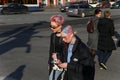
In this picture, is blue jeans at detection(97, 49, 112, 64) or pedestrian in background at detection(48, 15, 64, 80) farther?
blue jeans at detection(97, 49, 112, 64)

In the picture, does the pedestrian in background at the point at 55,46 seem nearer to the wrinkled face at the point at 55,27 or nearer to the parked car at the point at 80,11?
the wrinkled face at the point at 55,27

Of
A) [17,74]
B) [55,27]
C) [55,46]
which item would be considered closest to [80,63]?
[55,27]

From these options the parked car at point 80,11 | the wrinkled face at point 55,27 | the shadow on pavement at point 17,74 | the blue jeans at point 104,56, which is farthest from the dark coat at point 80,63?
the parked car at point 80,11

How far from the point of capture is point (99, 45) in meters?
11.6

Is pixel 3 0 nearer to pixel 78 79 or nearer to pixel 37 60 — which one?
pixel 37 60

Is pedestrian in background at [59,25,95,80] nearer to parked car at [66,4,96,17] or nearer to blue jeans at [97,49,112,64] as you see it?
blue jeans at [97,49,112,64]

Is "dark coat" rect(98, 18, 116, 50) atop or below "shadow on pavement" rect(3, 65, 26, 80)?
atop

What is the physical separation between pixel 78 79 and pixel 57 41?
1244mm

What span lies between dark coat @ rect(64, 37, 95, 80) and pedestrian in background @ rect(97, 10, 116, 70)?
6.09m

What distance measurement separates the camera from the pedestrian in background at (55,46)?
6.04m

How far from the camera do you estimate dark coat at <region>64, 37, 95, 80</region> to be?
5.27m

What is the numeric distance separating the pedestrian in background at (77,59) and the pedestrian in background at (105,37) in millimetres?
6070

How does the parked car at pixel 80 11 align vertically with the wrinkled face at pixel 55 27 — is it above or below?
below

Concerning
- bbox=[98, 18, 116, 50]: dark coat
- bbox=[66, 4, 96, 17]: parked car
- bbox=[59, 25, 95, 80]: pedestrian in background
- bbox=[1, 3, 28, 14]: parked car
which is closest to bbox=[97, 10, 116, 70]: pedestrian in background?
bbox=[98, 18, 116, 50]: dark coat
